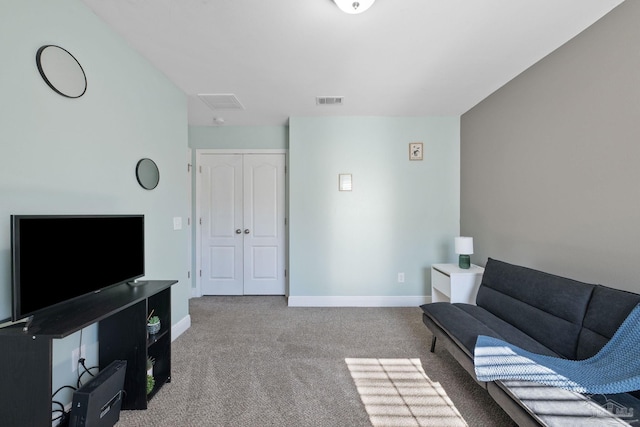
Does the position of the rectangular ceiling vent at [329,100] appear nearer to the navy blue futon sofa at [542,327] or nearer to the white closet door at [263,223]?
the white closet door at [263,223]

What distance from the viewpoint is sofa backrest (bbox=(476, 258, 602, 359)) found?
5.35 ft

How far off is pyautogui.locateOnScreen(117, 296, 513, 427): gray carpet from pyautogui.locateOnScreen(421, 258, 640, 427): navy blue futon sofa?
1.01ft

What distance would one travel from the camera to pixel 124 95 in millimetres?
2059

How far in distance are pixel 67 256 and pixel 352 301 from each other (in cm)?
298

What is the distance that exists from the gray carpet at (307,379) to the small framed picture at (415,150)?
2.09m

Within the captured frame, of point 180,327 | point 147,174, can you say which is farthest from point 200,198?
point 180,327

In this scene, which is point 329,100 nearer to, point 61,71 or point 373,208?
point 373,208

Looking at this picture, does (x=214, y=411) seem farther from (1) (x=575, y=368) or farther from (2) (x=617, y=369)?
(2) (x=617, y=369)

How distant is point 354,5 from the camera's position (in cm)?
160

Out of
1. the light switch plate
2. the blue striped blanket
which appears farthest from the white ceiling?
the blue striped blanket

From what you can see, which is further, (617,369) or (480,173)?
(480,173)

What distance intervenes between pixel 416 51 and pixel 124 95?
236cm

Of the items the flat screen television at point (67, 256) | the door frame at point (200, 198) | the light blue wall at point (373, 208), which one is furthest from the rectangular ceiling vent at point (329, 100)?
the flat screen television at point (67, 256)

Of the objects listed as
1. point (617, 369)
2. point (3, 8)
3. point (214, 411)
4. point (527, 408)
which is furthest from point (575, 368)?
point (3, 8)
